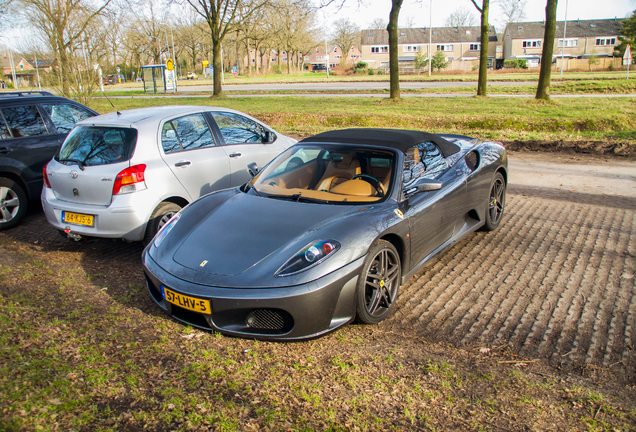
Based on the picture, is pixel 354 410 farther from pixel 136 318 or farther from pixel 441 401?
pixel 136 318

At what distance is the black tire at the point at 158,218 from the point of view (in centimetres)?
518

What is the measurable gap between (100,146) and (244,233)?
2548 millimetres

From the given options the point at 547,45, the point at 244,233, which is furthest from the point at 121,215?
the point at 547,45

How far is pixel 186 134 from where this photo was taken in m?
5.84

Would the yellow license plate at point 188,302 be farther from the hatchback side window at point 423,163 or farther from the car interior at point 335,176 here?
the hatchback side window at point 423,163

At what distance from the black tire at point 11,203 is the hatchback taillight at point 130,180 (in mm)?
2432

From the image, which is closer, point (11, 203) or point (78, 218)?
point (78, 218)

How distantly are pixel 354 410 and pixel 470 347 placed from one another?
3.83 ft

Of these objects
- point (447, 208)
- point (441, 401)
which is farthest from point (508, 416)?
point (447, 208)

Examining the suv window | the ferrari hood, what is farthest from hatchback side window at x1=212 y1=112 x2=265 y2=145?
the ferrari hood

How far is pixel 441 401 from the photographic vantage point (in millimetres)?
2797

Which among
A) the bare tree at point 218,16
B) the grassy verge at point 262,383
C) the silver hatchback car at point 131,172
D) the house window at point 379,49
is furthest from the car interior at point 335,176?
the house window at point 379,49

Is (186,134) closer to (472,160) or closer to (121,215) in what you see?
(121,215)

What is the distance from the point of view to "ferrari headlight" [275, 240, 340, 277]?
3316 mm
